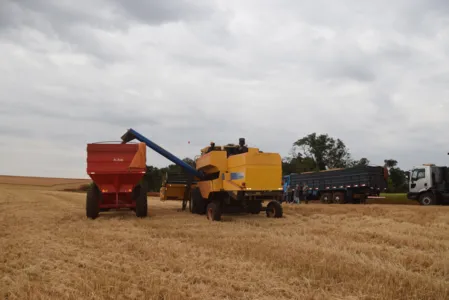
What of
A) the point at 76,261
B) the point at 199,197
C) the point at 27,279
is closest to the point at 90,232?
the point at 76,261

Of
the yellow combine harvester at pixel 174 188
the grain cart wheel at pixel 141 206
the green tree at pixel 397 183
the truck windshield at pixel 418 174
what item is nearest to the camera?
the grain cart wheel at pixel 141 206

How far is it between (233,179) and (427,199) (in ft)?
48.9

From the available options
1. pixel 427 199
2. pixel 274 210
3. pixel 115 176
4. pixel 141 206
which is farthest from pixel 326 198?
pixel 115 176

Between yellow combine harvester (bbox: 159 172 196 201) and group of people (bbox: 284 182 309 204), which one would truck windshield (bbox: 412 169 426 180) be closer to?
group of people (bbox: 284 182 309 204)

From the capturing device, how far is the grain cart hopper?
1147 cm

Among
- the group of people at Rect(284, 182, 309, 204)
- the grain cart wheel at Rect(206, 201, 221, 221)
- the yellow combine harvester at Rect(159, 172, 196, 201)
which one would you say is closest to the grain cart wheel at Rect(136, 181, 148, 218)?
the grain cart wheel at Rect(206, 201, 221, 221)

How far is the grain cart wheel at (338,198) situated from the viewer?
1001 inches

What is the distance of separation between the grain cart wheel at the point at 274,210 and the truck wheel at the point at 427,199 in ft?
41.9

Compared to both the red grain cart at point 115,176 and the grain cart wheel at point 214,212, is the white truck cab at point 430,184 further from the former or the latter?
the red grain cart at point 115,176

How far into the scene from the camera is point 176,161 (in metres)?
14.8

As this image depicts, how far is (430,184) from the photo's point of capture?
71.7 ft

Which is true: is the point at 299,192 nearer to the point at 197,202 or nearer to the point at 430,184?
the point at 430,184

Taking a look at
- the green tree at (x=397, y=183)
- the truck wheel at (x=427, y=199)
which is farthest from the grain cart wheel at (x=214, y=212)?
the green tree at (x=397, y=183)

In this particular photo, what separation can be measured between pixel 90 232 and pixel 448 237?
7358mm
